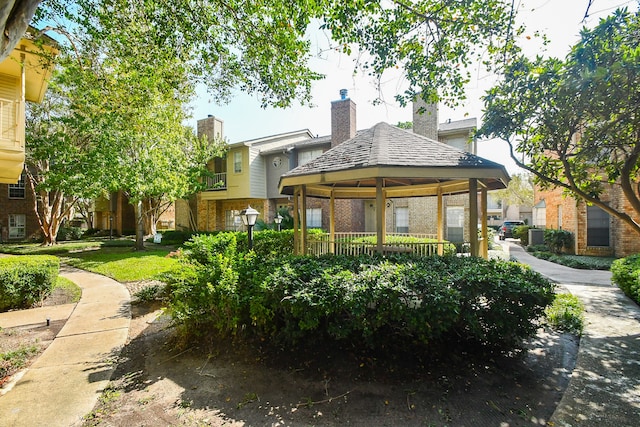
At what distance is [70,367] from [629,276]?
11.4 meters

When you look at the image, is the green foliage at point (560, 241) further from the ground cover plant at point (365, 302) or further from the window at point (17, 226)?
the window at point (17, 226)

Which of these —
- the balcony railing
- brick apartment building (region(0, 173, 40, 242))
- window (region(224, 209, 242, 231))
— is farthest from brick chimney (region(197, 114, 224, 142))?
brick apartment building (region(0, 173, 40, 242))

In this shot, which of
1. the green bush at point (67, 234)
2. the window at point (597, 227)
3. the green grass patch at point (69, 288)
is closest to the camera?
the green grass patch at point (69, 288)

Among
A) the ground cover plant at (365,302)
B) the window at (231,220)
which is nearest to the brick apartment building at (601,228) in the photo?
the ground cover plant at (365,302)

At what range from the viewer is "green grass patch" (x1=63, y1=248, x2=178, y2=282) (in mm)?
10664

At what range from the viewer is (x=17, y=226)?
24.5 metres

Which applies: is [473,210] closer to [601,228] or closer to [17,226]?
[601,228]

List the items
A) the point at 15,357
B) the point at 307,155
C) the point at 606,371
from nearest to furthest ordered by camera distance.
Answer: the point at 606,371 → the point at 15,357 → the point at 307,155

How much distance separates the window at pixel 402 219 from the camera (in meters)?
16.6

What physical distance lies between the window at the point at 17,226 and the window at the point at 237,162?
64.3 feet

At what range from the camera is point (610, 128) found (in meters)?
5.96

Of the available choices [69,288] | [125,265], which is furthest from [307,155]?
[69,288]

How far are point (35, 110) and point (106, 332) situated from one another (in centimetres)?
1962

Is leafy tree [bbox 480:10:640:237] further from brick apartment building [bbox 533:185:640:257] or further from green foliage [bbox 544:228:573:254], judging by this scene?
green foliage [bbox 544:228:573:254]
